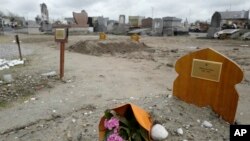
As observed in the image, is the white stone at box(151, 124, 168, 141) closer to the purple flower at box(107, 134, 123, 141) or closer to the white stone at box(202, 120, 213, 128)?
the purple flower at box(107, 134, 123, 141)

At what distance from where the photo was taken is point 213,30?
990 inches

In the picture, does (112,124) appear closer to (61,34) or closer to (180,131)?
(180,131)

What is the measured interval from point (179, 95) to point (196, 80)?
377mm

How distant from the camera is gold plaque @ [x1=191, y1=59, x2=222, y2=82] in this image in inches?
133

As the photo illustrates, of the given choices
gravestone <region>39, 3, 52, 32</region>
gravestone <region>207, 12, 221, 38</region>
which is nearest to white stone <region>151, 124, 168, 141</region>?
gravestone <region>207, 12, 221, 38</region>

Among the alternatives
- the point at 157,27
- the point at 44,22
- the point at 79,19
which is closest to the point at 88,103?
the point at 157,27

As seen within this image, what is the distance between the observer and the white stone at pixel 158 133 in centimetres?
284

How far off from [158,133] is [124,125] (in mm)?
445

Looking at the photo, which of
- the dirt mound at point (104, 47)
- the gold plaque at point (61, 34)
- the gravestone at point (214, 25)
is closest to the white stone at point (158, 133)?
the gold plaque at point (61, 34)

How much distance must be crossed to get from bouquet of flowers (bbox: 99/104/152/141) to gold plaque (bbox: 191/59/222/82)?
3.92 feet

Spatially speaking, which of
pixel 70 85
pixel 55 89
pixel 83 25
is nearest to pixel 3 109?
pixel 55 89

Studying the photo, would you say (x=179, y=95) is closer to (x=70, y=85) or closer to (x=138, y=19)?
(x=70, y=85)

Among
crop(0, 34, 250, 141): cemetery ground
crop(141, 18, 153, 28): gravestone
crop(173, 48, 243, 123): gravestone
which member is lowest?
crop(0, 34, 250, 141): cemetery ground

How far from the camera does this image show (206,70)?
3.48m
